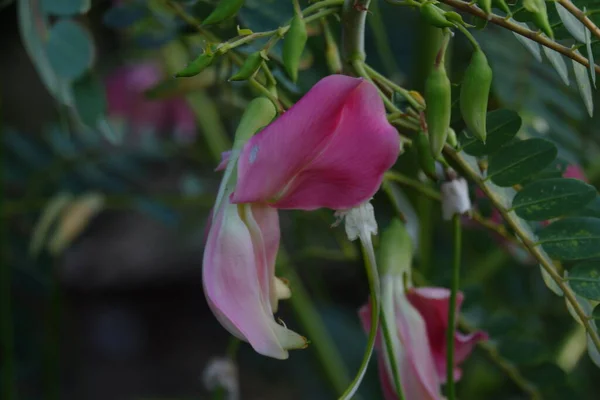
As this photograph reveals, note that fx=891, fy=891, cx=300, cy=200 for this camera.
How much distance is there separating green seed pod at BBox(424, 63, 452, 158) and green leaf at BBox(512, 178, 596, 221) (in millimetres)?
107

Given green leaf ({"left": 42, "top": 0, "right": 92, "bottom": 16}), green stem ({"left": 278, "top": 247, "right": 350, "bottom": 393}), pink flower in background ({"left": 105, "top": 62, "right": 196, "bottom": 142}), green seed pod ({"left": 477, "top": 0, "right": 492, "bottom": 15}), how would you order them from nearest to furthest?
green seed pod ({"left": 477, "top": 0, "right": 492, "bottom": 15}) < green leaf ({"left": 42, "top": 0, "right": 92, "bottom": 16}) < green stem ({"left": 278, "top": 247, "right": 350, "bottom": 393}) < pink flower in background ({"left": 105, "top": 62, "right": 196, "bottom": 142})

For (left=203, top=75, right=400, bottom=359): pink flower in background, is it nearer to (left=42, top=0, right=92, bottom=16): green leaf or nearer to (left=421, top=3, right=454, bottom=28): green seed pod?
(left=421, top=3, right=454, bottom=28): green seed pod

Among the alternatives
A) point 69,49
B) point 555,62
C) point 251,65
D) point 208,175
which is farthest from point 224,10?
point 208,175

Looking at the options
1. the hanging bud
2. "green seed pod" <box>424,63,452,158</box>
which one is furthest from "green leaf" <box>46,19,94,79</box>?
"green seed pod" <box>424,63,452,158</box>

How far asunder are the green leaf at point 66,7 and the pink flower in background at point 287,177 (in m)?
0.24

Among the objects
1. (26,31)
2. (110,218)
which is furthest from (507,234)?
(110,218)

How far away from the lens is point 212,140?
3.04ft

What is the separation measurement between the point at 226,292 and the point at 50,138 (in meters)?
0.70

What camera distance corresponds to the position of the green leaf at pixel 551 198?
410mm

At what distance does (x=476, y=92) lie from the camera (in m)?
0.34

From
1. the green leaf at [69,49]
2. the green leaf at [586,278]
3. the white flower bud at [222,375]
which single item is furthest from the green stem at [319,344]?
the green leaf at [586,278]

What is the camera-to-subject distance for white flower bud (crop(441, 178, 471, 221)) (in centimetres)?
42

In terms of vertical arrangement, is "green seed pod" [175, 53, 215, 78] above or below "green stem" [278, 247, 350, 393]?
above

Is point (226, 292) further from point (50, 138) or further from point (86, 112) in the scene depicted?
point (50, 138)
